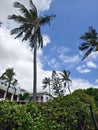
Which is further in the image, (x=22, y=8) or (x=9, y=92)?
(x=9, y=92)

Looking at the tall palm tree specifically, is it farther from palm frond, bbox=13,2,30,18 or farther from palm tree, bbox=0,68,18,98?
palm tree, bbox=0,68,18,98

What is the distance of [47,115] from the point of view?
895 centimetres

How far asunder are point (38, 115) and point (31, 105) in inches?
16.6

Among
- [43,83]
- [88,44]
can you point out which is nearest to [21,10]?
[88,44]

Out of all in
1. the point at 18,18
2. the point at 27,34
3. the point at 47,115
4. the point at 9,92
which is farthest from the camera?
the point at 9,92

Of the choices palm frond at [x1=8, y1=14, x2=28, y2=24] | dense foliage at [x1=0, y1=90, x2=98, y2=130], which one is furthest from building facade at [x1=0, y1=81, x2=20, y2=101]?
dense foliage at [x1=0, y1=90, x2=98, y2=130]

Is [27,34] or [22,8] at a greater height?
[22,8]

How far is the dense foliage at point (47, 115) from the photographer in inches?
313

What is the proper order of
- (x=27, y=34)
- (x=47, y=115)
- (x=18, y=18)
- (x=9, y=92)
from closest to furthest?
(x=47, y=115) → (x=18, y=18) → (x=27, y=34) → (x=9, y=92)

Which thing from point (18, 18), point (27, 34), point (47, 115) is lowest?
point (47, 115)

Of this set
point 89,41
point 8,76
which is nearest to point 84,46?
point 89,41

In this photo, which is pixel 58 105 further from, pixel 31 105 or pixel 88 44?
pixel 88 44

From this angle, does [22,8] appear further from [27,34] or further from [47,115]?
[47,115]

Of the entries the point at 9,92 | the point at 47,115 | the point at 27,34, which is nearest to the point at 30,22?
the point at 27,34
